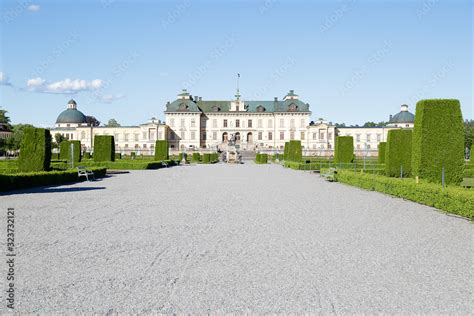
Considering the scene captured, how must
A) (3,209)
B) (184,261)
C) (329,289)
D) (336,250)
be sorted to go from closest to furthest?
(329,289)
(184,261)
(336,250)
(3,209)

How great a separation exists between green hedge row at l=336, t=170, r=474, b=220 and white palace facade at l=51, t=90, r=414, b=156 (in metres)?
60.3

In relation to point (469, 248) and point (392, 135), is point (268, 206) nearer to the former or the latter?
point (469, 248)

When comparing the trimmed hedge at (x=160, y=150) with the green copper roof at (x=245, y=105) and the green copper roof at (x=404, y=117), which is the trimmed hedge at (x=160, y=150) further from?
the green copper roof at (x=404, y=117)

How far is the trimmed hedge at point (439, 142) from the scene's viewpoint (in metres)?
12.8

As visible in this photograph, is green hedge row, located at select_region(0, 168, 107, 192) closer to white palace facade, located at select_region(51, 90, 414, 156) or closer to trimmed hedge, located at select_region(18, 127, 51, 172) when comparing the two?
trimmed hedge, located at select_region(18, 127, 51, 172)

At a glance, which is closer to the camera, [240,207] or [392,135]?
[240,207]

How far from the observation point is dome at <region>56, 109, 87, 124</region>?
8288 centimetres

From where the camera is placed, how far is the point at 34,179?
15555 millimetres

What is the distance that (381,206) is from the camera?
1107cm

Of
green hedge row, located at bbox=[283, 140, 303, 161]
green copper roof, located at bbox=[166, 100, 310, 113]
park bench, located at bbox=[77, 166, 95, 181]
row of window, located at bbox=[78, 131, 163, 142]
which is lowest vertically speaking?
park bench, located at bbox=[77, 166, 95, 181]

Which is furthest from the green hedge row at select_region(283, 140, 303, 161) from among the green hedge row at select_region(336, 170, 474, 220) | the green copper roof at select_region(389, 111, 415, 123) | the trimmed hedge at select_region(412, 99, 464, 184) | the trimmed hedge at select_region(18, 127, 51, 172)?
the green copper roof at select_region(389, 111, 415, 123)

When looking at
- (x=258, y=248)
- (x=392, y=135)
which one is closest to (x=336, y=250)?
(x=258, y=248)

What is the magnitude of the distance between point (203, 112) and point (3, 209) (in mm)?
70243

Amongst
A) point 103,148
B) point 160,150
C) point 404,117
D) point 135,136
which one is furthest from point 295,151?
point 404,117
